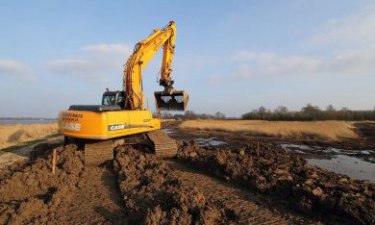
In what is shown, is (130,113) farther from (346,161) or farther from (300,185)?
(346,161)

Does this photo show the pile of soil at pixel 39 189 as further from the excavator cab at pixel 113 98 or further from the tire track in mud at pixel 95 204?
the excavator cab at pixel 113 98

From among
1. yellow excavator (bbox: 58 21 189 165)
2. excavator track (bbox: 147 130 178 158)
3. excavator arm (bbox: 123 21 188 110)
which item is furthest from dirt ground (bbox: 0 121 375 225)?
excavator arm (bbox: 123 21 188 110)

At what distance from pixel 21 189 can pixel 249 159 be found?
20.0 ft

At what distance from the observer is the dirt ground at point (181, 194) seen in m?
5.94

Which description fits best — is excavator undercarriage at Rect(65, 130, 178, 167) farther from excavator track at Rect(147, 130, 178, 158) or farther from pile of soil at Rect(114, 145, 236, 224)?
pile of soil at Rect(114, 145, 236, 224)

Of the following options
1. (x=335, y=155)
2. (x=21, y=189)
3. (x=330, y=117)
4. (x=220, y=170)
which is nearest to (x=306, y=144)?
(x=335, y=155)

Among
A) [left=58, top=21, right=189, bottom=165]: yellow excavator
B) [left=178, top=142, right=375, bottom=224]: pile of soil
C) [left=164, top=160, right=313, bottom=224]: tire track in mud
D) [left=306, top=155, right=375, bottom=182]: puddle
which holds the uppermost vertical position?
[left=58, top=21, right=189, bottom=165]: yellow excavator

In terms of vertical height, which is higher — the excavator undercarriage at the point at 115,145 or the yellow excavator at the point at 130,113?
the yellow excavator at the point at 130,113

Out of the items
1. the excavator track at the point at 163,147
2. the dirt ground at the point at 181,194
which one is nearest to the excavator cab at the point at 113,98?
the excavator track at the point at 163,147

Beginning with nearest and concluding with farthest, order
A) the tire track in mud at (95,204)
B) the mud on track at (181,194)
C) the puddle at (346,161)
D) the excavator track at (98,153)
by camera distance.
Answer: the mud on track at (181,194)
the tire track in mud at (95,204)
the excavator track at (98,153)
the puddle at (346,161)

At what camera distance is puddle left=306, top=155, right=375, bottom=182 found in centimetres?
1172

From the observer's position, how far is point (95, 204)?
7109 mm

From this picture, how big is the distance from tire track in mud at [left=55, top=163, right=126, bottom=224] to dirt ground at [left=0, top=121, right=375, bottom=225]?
0.02m

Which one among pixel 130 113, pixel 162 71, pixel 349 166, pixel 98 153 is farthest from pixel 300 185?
pixel 162 71
